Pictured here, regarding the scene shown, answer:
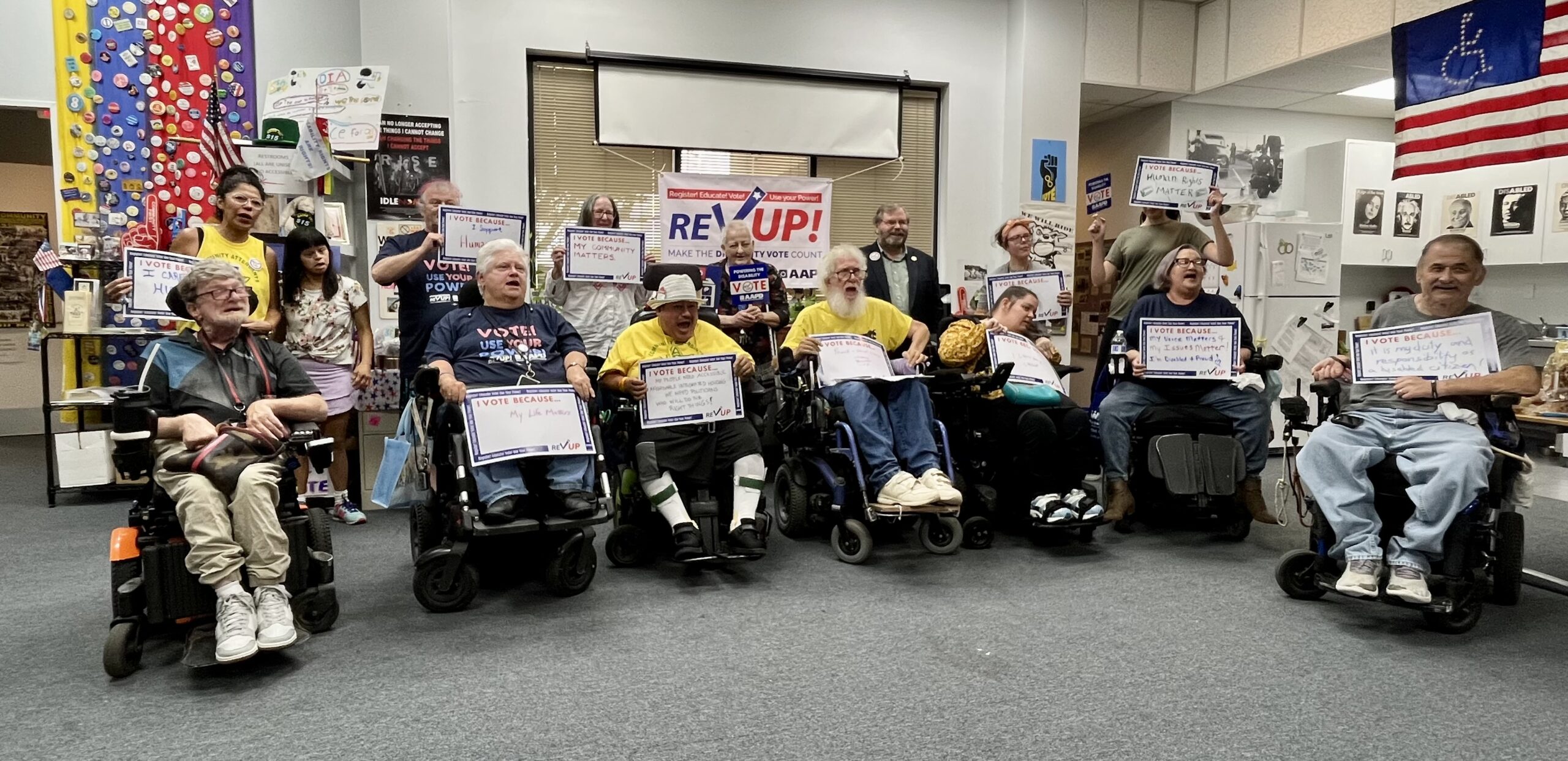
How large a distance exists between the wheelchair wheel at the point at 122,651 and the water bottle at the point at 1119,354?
3729 millimetres

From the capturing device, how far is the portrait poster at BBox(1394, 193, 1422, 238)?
21.9 ft

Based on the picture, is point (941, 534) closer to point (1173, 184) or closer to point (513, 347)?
point (513, 347)

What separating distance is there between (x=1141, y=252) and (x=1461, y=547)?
2234 millimetres

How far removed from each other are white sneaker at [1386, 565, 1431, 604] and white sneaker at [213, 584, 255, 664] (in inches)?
129

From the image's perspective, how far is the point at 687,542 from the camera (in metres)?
3.10

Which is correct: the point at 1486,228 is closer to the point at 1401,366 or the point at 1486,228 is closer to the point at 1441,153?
the point at 1441,153

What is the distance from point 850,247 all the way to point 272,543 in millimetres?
2487

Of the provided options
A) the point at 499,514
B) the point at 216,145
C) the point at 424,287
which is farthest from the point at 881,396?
the point at 216,145

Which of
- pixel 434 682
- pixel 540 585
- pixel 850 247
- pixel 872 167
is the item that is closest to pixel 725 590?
pixel 540 585

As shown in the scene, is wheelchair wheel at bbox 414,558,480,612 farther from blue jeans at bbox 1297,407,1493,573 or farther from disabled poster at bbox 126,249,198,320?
blue jeans at bbox 1297,407,1493,573

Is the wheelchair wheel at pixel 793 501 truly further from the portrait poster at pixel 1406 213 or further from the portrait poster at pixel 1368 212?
the portrait poster at pixel 1406 213

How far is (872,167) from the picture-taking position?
6.33 metres

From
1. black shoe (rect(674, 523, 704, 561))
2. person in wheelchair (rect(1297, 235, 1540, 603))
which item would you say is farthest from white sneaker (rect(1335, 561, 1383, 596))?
black shoe (rect(674, 523, 704, 561))

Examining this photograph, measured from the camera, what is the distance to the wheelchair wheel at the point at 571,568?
2.92 meters
